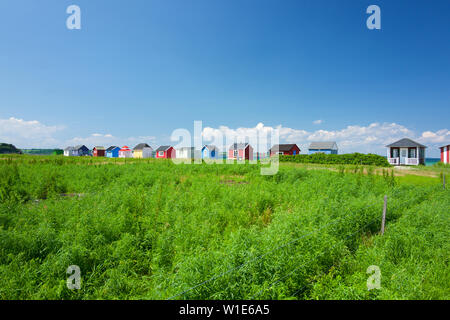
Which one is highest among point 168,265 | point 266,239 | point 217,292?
point 266,239

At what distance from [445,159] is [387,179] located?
2748 cm

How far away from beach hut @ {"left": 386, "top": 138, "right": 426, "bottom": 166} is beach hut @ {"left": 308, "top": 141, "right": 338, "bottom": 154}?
54.4 ft

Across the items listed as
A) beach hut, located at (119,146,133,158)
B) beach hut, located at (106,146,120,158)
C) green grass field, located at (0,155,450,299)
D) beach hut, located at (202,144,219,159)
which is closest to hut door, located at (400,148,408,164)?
green grass field, located at (0,155,450,299)

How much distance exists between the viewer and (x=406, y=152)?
2623 centimetres

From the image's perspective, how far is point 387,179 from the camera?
10555mm

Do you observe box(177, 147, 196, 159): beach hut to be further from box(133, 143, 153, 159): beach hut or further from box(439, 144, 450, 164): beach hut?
box(439, 144, 450, 164): beach hut

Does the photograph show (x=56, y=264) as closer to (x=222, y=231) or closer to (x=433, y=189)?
(x=222, y=231)

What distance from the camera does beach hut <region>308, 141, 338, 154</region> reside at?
44500 mm

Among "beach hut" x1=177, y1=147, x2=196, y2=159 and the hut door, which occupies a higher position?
"beach hut" x1=177, y1=147, x2=196, y2=159

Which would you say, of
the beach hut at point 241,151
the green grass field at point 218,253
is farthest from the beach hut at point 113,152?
the green grass field at point 218,253

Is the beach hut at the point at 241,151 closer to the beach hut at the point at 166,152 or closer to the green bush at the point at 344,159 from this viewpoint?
the green bush at the point at 344,159
